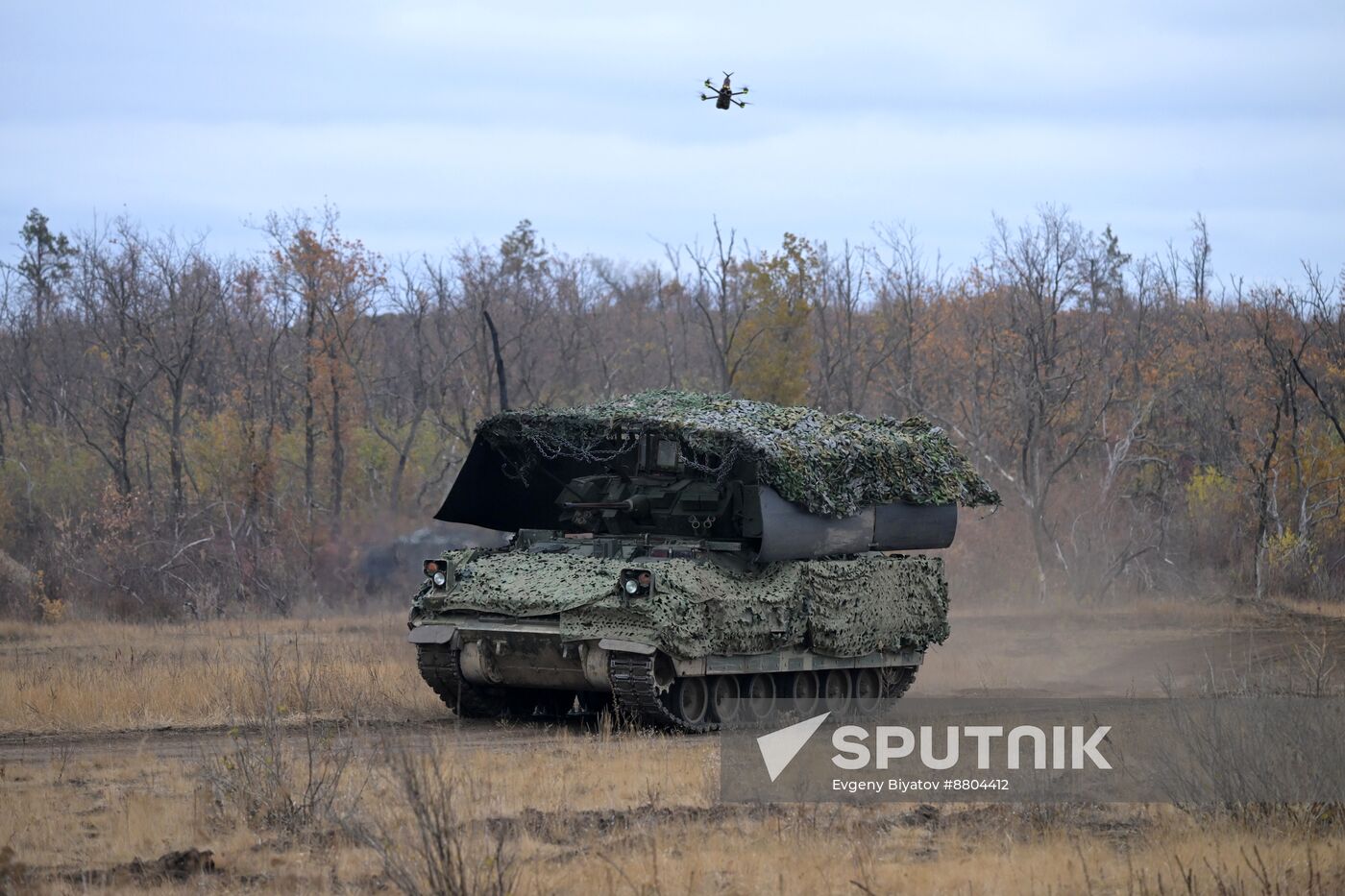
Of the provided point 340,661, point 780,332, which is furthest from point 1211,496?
point 340,661

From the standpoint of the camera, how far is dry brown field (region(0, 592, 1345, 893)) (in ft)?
25.7

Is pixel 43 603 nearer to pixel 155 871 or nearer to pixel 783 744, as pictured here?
pixel 783 744

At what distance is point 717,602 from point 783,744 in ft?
5.79

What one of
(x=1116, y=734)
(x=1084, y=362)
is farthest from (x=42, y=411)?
(x=1116, y=734)

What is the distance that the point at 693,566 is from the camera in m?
13.9

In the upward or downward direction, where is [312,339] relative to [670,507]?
upward

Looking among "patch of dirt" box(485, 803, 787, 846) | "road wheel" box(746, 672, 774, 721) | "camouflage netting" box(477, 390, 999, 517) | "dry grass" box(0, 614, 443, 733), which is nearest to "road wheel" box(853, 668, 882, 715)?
"road wheel" box(746, 672, 774, 721)

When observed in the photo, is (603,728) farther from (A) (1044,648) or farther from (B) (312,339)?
(B) (312,339)

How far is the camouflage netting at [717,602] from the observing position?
13406mm

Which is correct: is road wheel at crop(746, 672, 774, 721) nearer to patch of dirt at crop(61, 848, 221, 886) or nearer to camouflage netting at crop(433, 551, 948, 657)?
camouflage netting at crop(433, 551, 948, 657)

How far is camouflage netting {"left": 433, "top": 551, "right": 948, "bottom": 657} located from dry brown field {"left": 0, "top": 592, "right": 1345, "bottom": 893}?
0.92 meters

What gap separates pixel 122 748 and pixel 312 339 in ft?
71.2

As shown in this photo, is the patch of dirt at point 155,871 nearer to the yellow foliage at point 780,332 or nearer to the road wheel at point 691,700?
the road wheel at point 691,700

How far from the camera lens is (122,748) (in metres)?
12.6
